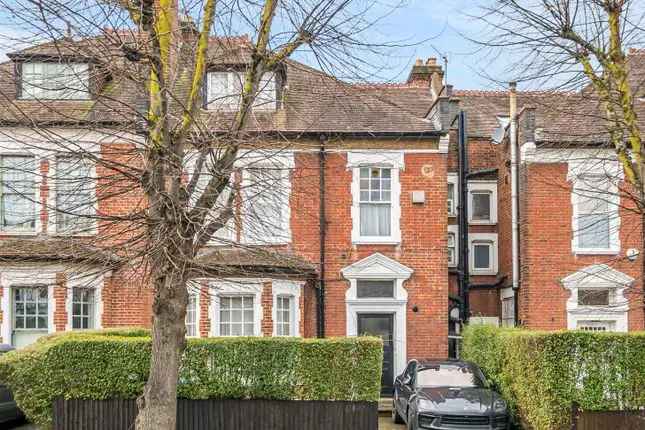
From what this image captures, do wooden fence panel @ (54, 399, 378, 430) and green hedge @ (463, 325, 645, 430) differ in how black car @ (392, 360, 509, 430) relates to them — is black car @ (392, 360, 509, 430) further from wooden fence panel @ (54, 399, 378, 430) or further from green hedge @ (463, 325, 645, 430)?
wooden fence panel @ (54, 399, 378, 430)

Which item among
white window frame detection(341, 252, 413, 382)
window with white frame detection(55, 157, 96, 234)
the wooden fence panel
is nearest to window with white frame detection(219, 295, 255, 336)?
white window frame detection(341, 252, 413, 382)

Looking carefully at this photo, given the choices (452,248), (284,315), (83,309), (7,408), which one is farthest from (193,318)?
(452,248)

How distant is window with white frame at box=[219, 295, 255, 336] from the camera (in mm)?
17484

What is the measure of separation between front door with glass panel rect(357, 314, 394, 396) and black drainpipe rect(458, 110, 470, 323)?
303 centimetres

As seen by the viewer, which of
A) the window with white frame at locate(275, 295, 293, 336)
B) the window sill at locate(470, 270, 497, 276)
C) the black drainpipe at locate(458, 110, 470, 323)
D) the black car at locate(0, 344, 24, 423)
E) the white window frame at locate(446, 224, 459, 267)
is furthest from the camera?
the window sill at locate(470, 270, 497, 276)

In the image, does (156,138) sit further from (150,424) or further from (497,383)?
(497,383)

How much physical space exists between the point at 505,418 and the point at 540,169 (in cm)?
775

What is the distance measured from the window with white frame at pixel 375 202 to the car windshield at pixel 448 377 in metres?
4.58

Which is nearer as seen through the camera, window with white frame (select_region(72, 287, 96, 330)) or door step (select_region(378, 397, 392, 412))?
door step (select_region(378, 397, 392, 412))

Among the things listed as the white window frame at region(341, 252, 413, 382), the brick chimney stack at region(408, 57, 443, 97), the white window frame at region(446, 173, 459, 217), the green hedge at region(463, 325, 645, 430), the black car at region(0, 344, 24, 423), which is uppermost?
the brick chimney stack at region(408, 57, 443, 97)

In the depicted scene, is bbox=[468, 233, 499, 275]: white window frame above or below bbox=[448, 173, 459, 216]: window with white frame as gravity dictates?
below

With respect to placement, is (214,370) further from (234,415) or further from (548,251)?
(548,251)

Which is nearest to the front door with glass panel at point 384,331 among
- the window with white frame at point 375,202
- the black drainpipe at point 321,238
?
the black drainpipe at point 321,238

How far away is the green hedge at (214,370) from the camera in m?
11.9
